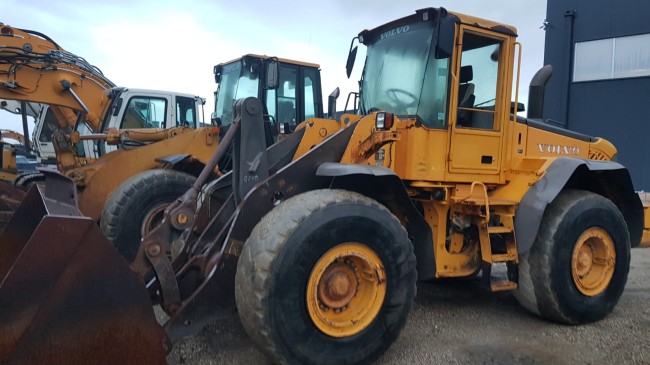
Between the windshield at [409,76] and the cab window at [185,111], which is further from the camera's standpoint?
the cab window at [185,111]

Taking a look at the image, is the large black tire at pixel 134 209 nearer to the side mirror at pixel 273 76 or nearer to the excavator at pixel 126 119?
the excavator at pixel 126 119

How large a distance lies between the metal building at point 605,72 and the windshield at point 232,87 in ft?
29.3

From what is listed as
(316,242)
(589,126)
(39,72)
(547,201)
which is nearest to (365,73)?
(547,201)

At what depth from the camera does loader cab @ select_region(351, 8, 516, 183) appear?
4203 mm

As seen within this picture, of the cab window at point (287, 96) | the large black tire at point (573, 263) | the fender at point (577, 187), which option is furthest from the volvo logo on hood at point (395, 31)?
the cab window at point (287, 96)

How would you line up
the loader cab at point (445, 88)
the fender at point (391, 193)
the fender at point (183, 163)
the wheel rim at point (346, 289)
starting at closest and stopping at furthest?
the wheel rim at point (346, 289) → the fender at point (391, 193) → the loader cab at point (445, 88) → the fender at point (183, 163)

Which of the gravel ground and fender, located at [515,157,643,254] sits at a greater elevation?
fender, located at [515,157,643,254]

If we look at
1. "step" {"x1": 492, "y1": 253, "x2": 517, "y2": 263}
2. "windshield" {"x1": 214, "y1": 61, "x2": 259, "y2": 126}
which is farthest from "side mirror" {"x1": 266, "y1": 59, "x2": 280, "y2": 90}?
"step" {"x1": 492, "y1": 253, "x2": 517, "y2": 263}

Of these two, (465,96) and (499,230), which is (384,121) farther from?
(499,230)

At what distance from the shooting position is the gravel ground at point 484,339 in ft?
12.1

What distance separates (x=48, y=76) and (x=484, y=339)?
6.92 metres

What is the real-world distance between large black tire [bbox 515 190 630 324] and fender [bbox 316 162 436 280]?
106 cm

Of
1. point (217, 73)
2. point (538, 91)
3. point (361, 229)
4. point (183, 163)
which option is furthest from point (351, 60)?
point (217, 73)

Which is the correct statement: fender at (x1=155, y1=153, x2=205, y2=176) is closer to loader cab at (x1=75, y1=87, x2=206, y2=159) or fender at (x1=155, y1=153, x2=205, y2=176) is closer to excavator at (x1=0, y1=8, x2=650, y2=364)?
loader cab at (x1=75, y1=87, x2=206, y2=159)
